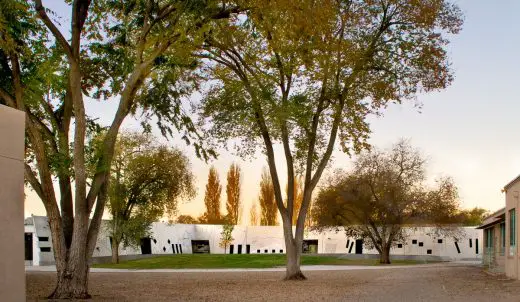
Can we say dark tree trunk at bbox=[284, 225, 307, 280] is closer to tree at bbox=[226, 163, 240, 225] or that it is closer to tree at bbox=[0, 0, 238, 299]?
tree at bbox=[0, 0, 238, 299]

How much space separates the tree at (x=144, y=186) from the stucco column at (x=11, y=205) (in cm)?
3470

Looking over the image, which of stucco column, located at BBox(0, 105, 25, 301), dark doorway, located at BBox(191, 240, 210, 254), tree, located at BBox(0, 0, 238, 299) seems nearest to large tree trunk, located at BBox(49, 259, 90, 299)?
tree, located at BBox(0, 0, 238, 299)

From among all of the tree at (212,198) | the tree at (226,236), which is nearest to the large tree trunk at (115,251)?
the tree at (226,236)

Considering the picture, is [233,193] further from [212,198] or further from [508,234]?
[508,234]

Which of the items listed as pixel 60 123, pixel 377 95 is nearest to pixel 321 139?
pixel 377 95

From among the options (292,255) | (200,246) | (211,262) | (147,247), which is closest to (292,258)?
(292,255)

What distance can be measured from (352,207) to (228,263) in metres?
9.88

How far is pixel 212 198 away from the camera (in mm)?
78062

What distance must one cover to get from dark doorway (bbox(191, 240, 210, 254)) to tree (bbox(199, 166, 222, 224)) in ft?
15.4

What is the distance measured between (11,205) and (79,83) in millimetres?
8590

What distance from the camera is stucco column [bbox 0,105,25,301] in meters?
10.9

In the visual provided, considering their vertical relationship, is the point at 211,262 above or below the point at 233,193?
below

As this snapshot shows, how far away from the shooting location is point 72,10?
1934 cm

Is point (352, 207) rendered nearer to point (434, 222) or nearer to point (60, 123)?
point (434, 222)
